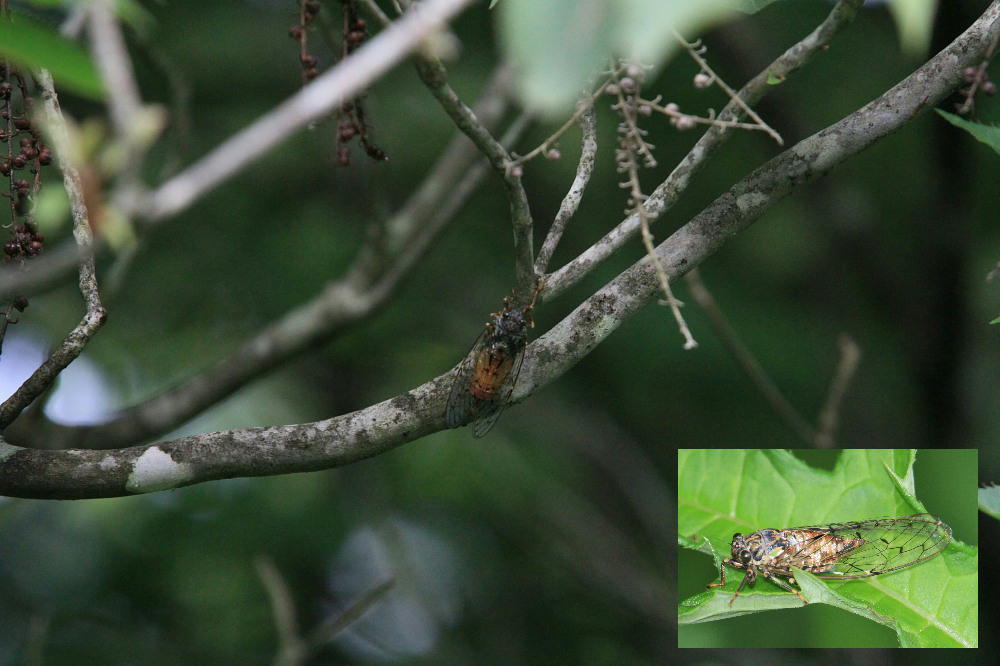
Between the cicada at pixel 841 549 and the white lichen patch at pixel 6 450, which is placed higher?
the white lichen patch at pixel 6 450

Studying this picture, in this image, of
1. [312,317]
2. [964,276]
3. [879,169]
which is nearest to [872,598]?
[312,317]

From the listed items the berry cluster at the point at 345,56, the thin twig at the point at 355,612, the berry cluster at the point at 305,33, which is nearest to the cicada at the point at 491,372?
the berry cluster at the point at 345,56

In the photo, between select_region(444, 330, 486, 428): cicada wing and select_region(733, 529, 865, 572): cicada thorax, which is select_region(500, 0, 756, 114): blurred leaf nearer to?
select_region(444, 330, 486, 428): cicada wing

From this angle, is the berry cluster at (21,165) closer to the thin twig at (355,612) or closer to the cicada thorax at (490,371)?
the cicada thorax at (490,371)

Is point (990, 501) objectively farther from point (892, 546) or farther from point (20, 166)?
point (20, 166)

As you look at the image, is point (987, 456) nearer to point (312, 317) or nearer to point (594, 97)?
point (312, 317)

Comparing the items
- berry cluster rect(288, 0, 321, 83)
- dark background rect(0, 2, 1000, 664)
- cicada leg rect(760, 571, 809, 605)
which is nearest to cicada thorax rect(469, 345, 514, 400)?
berry cluster rect(288, 0, 321, 83)

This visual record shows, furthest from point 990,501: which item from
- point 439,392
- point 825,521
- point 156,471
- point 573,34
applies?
point 156,471
